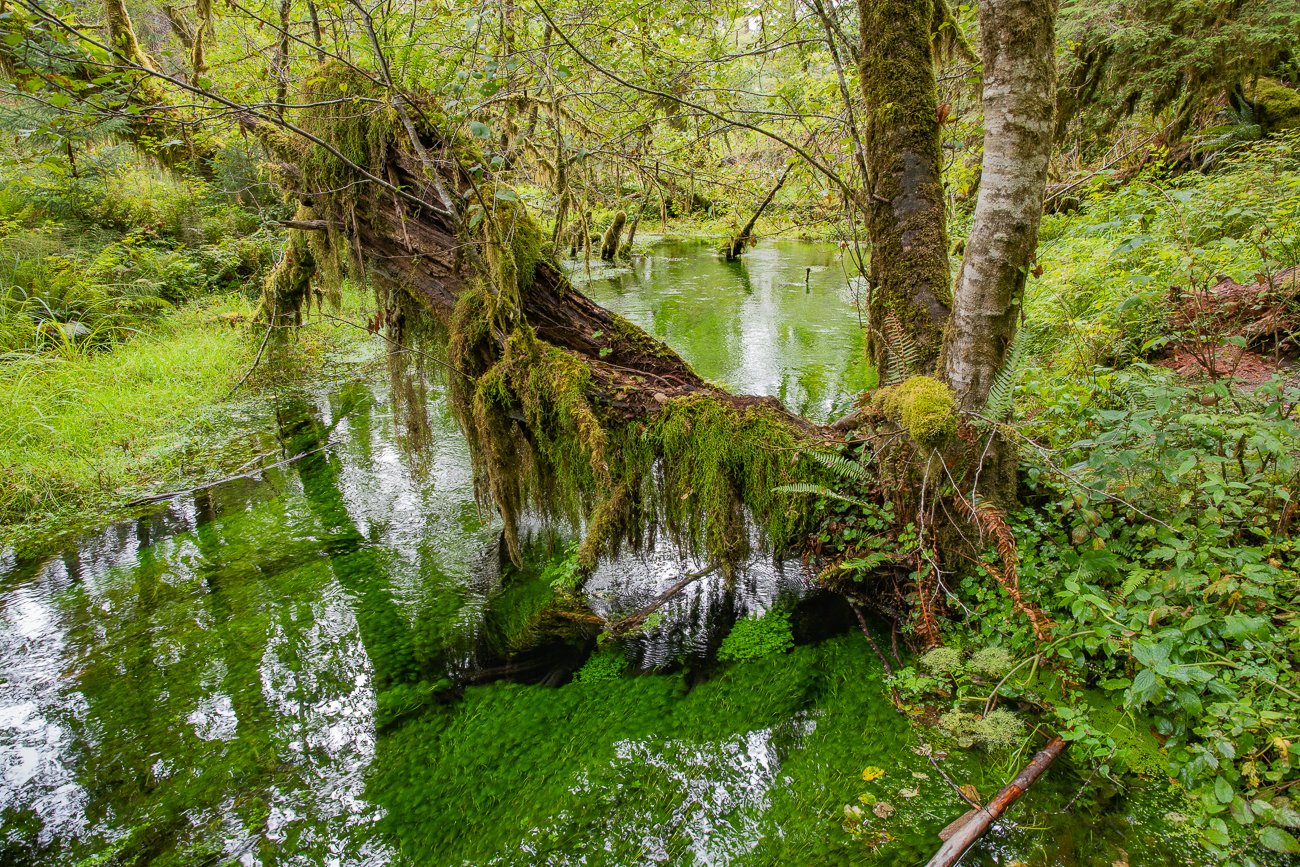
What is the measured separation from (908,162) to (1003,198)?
3.01 ft

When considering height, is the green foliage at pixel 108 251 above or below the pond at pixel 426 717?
above

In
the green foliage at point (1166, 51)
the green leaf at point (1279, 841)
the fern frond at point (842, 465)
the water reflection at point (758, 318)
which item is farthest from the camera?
the water reflection at point (758, 318)

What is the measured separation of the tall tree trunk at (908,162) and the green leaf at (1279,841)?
210 centimetres

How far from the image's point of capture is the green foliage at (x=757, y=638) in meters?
3.27

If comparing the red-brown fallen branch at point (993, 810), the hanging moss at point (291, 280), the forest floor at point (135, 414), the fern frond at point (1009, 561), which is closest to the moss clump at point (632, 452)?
the fern frond at point (1009, 561)

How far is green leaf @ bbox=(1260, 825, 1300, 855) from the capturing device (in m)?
1.66

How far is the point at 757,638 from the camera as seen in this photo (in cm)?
336

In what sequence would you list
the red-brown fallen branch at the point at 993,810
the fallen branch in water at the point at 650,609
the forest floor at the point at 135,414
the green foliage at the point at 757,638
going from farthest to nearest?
1. the forest floor at the point at 135,414
2. the fallen branch in water at the point at 650,609
3. the green foliage at the point at 757,638
4. the red-brown fallen branch at the point at 993,810

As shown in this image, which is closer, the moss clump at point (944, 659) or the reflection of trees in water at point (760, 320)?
the moss clump at point (944, 659)

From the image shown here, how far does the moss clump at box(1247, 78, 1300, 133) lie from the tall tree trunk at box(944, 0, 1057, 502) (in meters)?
8.30

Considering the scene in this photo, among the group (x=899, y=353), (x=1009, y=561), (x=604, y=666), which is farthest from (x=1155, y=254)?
(x=604, y=666)

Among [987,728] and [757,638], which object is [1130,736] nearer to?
[987,728]

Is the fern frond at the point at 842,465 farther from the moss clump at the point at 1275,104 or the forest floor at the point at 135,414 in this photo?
the moss clump at the point at 1275,104

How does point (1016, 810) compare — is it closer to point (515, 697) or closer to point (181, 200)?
point (515, 697)
